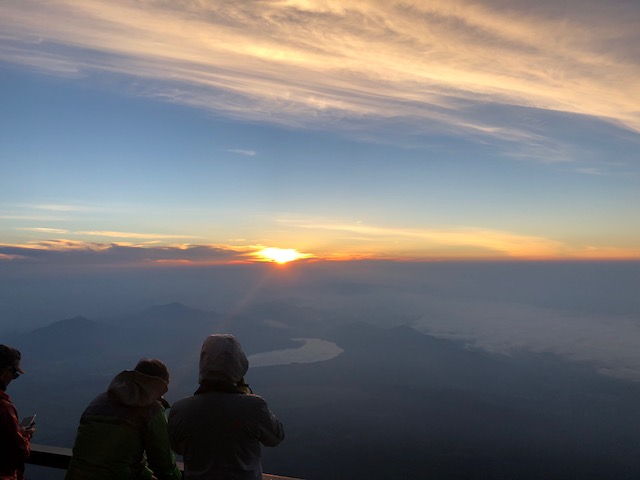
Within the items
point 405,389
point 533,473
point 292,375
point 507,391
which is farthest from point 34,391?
point 507,391

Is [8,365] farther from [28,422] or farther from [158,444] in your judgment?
[158,444]

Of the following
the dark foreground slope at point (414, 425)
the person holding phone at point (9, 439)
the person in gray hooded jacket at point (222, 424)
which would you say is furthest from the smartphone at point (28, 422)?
the dark foreground slope at point (414, 425)

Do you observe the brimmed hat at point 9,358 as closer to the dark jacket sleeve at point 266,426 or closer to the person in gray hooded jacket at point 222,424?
the person in gray hooded jacket at point 222,424

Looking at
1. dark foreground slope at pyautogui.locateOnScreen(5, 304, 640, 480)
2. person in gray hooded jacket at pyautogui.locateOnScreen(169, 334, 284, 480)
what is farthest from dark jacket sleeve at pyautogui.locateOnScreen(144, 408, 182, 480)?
dark foreground slope at pyautogui.locateOnScreen(5, 304, 640, 480)

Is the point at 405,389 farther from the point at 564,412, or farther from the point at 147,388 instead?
the point at 147,388

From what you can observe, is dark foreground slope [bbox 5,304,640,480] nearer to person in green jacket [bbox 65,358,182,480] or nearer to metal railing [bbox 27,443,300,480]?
metal railing [bbox 27,443,300,480]

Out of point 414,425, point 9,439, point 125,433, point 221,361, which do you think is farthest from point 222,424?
point 414,425
